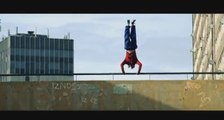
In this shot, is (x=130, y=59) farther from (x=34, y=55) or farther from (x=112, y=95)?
(x=34, y=55)

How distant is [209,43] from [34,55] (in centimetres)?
13248

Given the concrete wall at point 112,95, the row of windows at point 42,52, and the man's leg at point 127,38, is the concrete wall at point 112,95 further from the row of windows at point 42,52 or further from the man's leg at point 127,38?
the row of windows at point 42,52

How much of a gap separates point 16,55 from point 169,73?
532ft

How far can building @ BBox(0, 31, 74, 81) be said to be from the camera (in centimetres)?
18712

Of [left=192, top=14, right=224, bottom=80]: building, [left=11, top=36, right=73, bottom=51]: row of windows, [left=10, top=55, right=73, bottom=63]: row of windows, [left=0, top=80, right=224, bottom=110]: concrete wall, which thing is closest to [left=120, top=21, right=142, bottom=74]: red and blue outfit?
[left=0, top=80, right=224, bottom=110]: concrete wall

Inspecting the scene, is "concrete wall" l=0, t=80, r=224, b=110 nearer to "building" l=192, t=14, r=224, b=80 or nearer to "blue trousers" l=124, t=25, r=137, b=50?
"blue trousers" l=124, t=25, r=137, b=50

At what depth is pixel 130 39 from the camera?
29.2 metres

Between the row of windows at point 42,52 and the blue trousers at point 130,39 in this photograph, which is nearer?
the blue trousers at point 130,39

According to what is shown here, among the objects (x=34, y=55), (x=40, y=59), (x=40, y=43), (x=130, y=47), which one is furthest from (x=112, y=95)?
(x=40, y=43)

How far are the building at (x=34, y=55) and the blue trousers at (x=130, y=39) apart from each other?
511 feet

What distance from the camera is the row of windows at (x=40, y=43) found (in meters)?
190

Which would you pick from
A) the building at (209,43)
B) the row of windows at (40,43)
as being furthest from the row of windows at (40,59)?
the building at (209,43)
